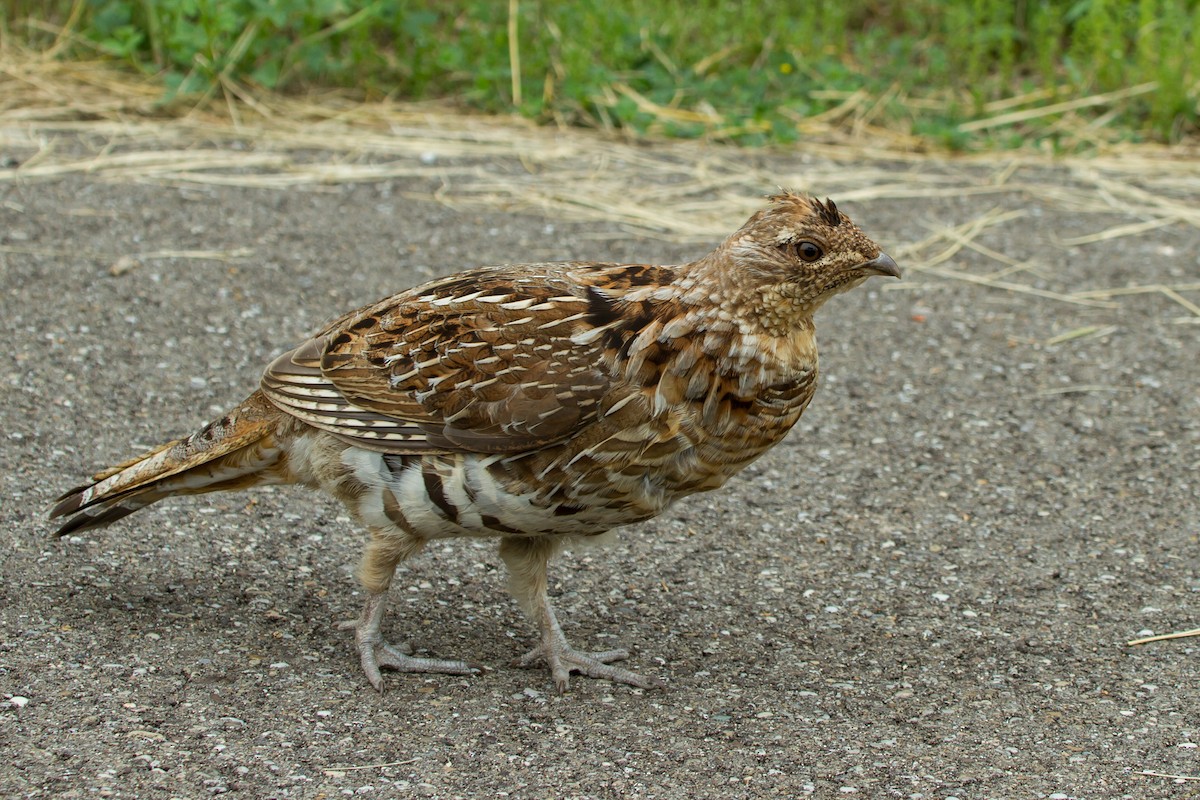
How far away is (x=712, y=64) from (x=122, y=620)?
6.99 metres

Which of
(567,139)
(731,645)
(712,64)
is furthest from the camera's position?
(712,64)

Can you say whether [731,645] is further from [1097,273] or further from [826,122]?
[826,122]

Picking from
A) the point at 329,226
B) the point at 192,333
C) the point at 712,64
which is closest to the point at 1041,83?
the point at 712,64

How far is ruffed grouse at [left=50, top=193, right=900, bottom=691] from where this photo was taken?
13.1 feet

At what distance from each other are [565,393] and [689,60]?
674 cm

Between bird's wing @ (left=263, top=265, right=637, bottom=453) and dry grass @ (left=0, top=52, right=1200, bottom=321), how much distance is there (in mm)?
3827

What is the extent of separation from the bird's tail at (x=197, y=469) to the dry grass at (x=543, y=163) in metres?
3.92

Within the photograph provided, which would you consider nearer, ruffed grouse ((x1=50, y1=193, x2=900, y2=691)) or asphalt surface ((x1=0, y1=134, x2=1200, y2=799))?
asphalt surface ((x1=0, y1=134, x2=1200, y2=799))

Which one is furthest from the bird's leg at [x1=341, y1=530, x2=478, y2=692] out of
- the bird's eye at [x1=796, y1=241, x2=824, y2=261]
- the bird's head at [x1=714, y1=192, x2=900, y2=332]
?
the bird's eye at [x1=796, y1=241, x2=824, y2=261]

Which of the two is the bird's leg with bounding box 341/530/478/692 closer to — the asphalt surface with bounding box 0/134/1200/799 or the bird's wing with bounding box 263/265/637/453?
the asphalt surface with bounding box 0/134/1200/799

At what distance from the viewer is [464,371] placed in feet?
13.6

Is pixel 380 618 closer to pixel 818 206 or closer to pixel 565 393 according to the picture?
pixel 565 393

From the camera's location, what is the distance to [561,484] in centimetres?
400

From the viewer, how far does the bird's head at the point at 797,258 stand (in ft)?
13.1
